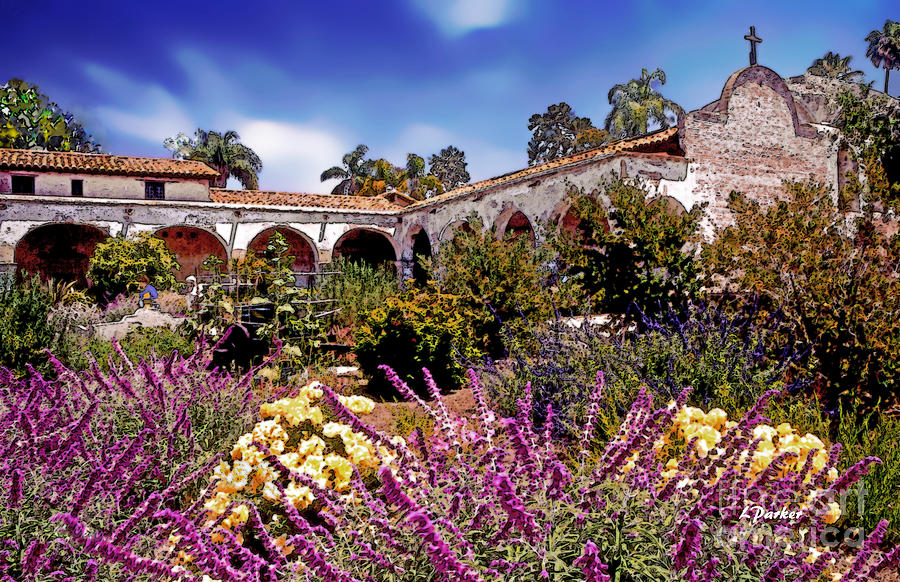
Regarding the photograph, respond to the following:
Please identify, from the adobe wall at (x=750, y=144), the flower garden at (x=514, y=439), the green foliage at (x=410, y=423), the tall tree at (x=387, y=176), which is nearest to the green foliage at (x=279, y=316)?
the flower garden at (x=514, y=439)

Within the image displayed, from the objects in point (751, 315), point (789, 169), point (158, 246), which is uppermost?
point (789, 169)

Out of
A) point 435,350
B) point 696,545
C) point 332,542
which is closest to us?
point 696,545

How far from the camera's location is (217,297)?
7.32m

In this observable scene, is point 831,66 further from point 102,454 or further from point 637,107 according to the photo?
point 102,454

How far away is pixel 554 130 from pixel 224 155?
21.7 m

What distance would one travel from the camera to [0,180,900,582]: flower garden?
1801mm

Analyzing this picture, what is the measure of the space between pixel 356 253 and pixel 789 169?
53.7 ft

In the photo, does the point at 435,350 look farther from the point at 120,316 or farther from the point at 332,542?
the point at 120,316

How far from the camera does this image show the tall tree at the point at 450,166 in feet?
143

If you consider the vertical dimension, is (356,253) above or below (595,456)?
above

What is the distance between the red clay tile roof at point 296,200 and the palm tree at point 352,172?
12.3 m

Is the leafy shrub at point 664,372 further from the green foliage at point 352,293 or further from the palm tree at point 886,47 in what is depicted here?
the palm tree at point 886,47

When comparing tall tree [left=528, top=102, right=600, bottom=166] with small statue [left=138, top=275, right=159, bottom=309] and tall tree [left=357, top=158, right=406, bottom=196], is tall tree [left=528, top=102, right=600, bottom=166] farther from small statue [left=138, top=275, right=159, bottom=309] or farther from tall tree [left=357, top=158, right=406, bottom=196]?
small statue [left=138, top=275, right=159, bottom=309]

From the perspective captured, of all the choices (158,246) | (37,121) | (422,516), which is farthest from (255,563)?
(158,246)
